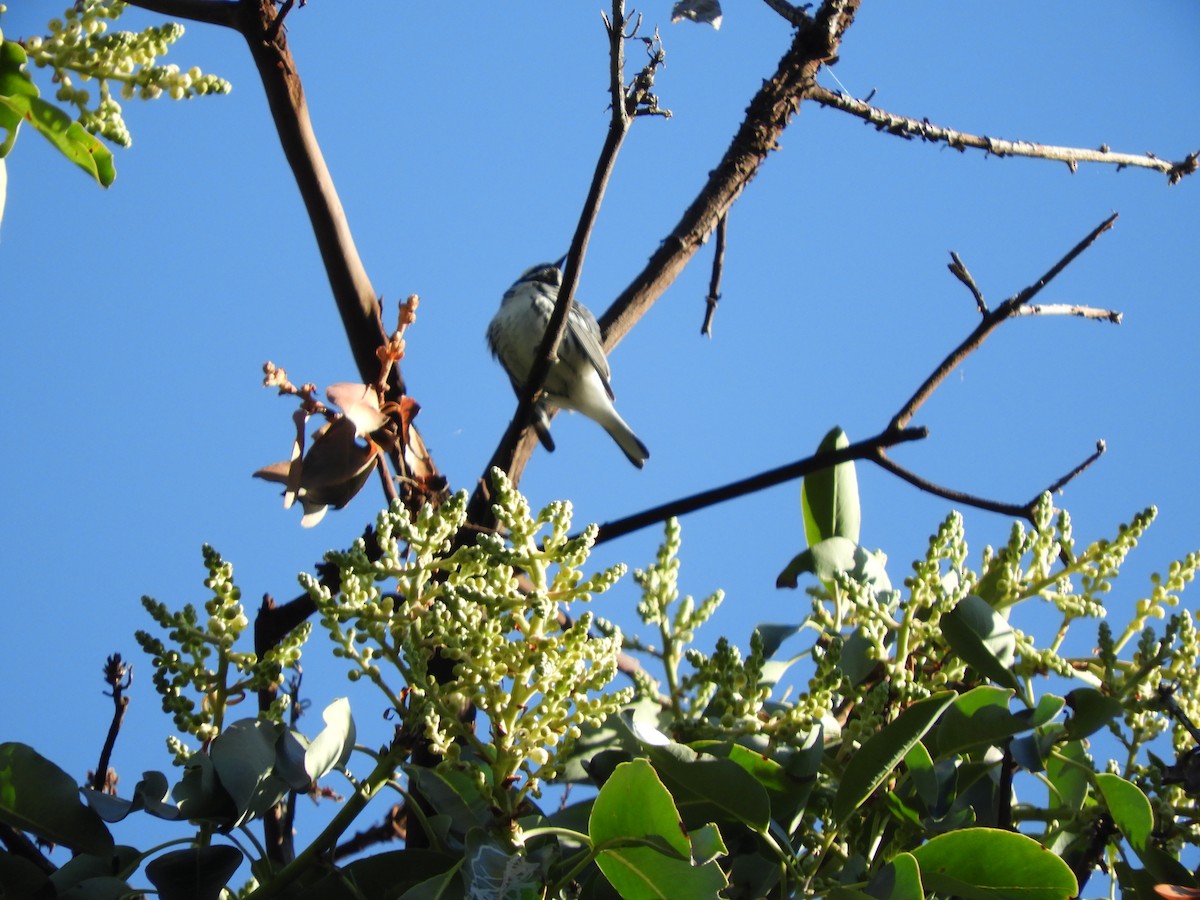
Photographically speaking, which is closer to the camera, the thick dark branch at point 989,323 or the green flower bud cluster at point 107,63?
the green flower bud cluster at point 107,63

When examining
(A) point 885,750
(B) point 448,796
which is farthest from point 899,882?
(B) point 448,796

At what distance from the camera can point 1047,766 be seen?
146 centimetres

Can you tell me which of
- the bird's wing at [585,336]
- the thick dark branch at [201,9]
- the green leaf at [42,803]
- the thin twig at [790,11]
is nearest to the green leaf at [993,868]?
the green leaf at [42,803]

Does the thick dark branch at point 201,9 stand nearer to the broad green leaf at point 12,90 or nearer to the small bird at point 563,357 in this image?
the broad green leaf at point 12,90

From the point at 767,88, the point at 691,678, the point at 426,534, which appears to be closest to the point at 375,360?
the point at 426,534

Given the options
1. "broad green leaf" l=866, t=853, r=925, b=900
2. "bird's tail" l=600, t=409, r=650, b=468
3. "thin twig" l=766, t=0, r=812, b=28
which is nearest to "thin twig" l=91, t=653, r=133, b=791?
"broad green leaf" l=866, t=853, r=925, b=900

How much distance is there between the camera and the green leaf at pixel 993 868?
119 centimetres

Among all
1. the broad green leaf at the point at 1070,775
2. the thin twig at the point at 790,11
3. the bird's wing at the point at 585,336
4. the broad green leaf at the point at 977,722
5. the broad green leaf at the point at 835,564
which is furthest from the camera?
the bird's wing at the point at 585,336

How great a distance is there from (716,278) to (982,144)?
72cm

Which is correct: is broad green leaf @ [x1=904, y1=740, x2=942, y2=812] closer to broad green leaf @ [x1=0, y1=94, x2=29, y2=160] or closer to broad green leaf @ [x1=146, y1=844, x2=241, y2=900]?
broad green leaf @ [x1=146, y1=844, x2=241, y2=900]

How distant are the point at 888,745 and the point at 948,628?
8.1 inches

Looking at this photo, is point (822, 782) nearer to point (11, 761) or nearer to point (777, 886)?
point (777, 886)

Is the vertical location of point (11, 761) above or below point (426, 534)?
below

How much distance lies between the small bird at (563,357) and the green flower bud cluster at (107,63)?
4571mm
